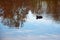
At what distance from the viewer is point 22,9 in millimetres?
2025

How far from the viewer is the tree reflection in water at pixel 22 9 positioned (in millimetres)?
2016

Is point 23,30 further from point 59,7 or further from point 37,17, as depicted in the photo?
point 59,7

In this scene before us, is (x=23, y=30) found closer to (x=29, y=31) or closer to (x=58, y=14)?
(x=29, y=31)

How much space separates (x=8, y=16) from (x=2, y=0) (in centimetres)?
22

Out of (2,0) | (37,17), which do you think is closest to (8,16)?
(2,0)

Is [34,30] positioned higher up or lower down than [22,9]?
lower down

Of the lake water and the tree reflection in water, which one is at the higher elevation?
the tree reflection in water

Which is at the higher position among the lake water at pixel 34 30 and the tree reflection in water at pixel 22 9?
the tree reflection in water at pixel 22 9

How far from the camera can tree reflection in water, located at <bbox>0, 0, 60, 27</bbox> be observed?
2016 mm

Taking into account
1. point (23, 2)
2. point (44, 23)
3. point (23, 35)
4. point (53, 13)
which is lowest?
point (23, 35)

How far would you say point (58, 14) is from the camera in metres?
2.00

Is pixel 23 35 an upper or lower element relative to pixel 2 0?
lower

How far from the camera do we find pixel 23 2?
202 cm


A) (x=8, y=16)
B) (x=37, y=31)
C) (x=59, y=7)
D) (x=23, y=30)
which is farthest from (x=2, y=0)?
(x=59, y=7)
